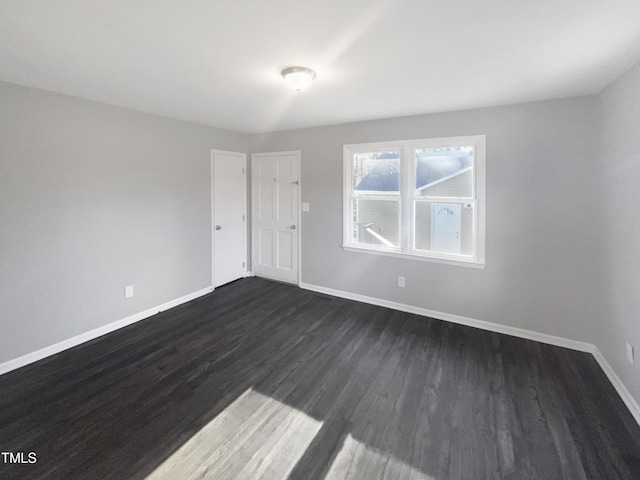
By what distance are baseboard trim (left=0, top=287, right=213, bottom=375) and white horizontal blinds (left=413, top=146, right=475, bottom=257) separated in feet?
10.6

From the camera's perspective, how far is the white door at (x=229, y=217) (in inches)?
178

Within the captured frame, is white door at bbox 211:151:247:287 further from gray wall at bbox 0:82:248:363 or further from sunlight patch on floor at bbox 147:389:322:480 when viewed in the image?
sunlight patch on floor at bbox 147:389:322:480

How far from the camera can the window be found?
10.9ft

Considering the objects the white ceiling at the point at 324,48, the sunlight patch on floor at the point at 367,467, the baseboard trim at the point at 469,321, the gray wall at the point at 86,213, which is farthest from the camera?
the baseboard trim at the point at 469,321

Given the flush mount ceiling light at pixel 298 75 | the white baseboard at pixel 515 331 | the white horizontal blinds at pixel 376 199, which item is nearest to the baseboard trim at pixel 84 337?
the white baseboard at pixel 515 331

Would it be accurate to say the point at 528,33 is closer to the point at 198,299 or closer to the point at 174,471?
the point at 174,471

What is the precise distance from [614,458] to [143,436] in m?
2.80

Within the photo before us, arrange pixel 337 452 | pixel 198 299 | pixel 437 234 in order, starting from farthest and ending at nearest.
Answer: pixel 198 299
pixel 437 234
pixel 337 452

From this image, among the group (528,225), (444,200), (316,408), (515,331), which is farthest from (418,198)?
(316,408)

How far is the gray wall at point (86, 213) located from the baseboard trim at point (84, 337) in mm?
50

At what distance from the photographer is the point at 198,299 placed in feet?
13.8

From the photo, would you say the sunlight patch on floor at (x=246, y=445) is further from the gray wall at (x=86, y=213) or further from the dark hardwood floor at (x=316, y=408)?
A: the gray wall at (x=86, y=213)

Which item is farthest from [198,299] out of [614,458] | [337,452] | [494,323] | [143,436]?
[614,458]

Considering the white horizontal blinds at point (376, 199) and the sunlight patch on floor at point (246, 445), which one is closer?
the sunlight patch on floor at point (246, 445)
